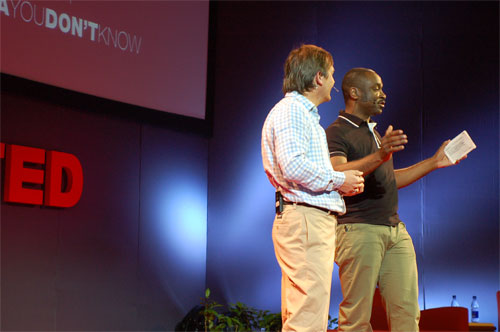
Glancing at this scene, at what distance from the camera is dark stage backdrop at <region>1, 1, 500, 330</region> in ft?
14.5

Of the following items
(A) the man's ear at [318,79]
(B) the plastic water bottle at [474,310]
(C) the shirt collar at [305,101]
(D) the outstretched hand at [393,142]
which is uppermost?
(A) the man's ear at [318,79]

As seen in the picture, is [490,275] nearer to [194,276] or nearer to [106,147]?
[194,276]

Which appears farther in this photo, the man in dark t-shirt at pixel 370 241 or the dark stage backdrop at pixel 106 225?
the dark stage backdrop at pixel 106 225

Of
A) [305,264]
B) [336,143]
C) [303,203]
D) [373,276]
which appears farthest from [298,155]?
[373,276]

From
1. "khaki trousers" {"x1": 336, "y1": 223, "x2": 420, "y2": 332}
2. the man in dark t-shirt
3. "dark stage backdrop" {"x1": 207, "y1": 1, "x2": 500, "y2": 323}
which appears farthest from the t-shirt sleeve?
"dark stage backdrop" {"x1": 207, "y1": 1, "x2": 500, "y2": 323}

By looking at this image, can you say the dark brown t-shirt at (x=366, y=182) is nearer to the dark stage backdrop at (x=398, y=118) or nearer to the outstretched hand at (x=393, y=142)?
the outstretched hand at (x=393, y=142)

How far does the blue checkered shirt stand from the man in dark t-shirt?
0.38 m

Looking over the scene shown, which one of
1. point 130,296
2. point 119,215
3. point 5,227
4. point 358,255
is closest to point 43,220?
point 5,227

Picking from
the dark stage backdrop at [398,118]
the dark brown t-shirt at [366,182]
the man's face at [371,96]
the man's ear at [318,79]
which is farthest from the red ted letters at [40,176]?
the man's ear at [318,79]

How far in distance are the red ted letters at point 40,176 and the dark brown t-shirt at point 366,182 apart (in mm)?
2327

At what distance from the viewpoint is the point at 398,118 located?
495 centimetres

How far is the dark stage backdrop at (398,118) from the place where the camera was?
469 cm

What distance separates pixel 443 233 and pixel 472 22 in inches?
66.9

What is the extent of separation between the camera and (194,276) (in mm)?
5629
